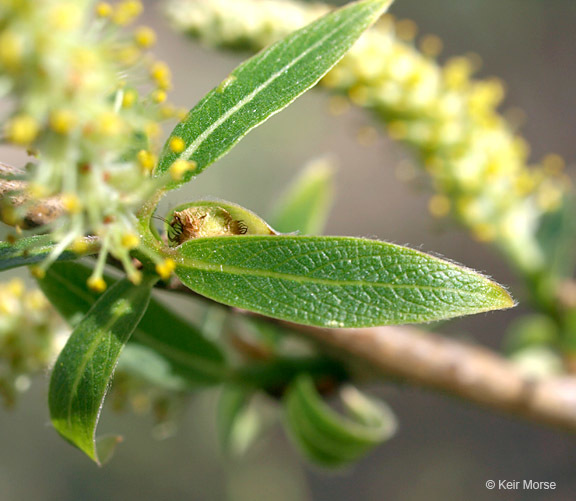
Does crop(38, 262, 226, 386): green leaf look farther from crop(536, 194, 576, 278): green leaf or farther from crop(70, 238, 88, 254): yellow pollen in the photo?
crop(536, 194, 576, 278): green leaf

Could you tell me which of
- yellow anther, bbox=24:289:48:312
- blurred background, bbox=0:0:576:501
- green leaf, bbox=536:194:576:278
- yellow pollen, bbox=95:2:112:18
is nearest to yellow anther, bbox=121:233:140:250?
yellow pollen, bbox=95:2:112:18

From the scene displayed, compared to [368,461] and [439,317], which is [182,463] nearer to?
[368,461]

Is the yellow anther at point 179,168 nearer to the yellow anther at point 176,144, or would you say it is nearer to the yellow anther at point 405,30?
the yellow anther at point 176,144

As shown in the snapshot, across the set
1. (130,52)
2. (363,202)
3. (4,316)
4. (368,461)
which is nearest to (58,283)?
(4,316)

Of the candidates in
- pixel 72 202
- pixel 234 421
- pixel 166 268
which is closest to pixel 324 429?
pixel 234 421

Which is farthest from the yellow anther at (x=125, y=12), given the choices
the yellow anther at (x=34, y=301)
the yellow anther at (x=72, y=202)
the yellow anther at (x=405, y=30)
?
the yellow anther at (x=405, y=30)

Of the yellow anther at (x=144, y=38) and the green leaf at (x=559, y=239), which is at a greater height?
the green leaf at (x=559, y=239)
